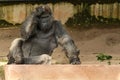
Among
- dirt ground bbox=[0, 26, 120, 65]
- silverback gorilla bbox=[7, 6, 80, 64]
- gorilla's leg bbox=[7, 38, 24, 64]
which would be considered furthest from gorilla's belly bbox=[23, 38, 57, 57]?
dirt ground bbox=[0, 26, 120, 65]

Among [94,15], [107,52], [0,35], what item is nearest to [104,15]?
[94,15]

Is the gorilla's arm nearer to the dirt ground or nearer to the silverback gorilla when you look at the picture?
the silverback gorilla

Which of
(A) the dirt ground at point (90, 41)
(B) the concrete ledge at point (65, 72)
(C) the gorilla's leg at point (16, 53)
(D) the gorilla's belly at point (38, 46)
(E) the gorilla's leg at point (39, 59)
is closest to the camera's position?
(B) the concrete ledge at point (65, 72)

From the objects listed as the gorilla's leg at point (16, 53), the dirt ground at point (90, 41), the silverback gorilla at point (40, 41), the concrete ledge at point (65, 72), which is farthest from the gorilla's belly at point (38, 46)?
the dirt ground at point (90, 41)

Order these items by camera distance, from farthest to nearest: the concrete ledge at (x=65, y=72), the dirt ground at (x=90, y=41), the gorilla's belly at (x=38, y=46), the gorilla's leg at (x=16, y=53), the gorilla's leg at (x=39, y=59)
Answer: the dirt ground at (x=90, y=41) → the gorilla's belly at (x=38, y=46) → the gorilla's leg at (x=16, y=53) → the gorilla's leg at (x=39, y=59) → the concrete ledge at (x=65, y=72)

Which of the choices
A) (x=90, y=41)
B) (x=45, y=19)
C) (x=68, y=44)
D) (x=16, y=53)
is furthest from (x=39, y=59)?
(x=90, y=41)

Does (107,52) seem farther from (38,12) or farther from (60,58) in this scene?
(38,12)

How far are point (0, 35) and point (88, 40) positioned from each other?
1.80m

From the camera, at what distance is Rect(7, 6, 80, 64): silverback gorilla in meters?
7.80

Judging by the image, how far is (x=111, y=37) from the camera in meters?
14.6

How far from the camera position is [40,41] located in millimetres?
7996

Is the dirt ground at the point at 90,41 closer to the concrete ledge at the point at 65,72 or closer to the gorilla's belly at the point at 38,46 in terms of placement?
the gorilla's belly at the point at 38,46

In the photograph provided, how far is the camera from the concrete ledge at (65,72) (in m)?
7.33

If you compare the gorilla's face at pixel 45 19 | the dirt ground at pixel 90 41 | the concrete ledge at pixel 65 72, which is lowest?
the dirt ground at pixel 90 41
